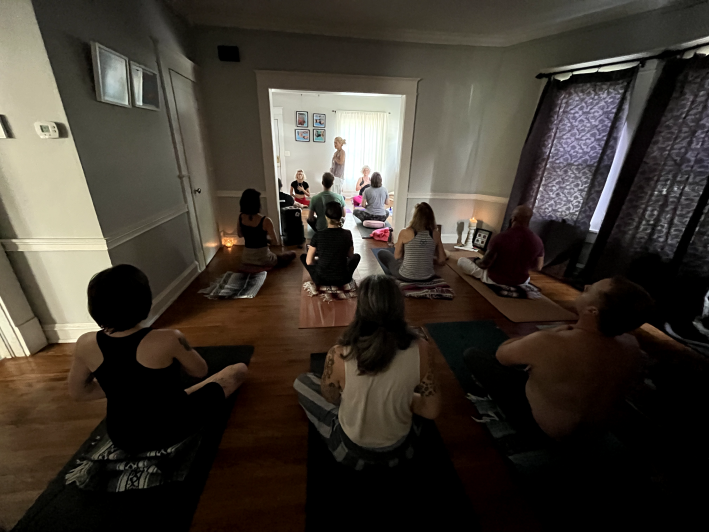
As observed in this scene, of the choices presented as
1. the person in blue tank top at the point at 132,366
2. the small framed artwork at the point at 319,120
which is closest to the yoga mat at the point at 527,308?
the person in blue tank top at the point at 132,366

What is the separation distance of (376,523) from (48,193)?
8.22ft

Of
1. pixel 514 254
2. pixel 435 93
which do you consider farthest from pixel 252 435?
pixel 435 93

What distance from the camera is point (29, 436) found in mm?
1458

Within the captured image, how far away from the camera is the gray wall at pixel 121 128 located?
1.69m

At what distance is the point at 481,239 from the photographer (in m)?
4.38

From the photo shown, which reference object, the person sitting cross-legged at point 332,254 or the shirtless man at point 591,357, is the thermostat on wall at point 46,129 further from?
the shirtless man at point 591,357

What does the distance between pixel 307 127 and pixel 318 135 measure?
33cm

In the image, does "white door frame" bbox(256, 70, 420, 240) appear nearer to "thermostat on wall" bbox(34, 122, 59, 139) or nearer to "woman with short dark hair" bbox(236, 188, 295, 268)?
"woman with short dark hair" bbox(236, 188, 295, 268)

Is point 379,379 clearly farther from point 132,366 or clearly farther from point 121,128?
point 121,128

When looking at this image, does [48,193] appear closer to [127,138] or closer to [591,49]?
[127,138]

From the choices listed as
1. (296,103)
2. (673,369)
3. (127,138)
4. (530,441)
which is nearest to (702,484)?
(530,441)

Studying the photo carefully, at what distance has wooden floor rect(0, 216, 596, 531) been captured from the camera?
1186 mm

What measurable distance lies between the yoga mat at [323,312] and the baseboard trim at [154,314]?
1186 millimetres

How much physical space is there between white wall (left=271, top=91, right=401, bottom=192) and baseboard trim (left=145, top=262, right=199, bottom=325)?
516 centimetres
